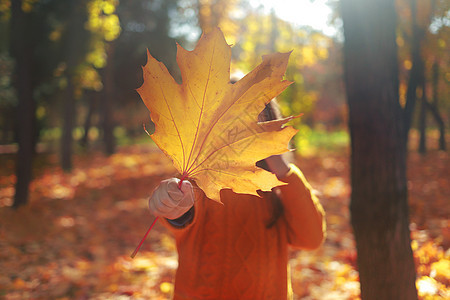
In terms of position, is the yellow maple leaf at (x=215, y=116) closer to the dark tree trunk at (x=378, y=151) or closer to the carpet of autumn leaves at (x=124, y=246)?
the dark tree trunk at (x=378, y=151)

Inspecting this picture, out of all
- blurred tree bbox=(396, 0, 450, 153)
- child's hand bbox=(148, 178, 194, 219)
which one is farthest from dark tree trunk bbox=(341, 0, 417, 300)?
blurred tree bbox=(396, 0, 450, 153)

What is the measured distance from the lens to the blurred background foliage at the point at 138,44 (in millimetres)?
5230

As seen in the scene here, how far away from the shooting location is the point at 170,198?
89cm

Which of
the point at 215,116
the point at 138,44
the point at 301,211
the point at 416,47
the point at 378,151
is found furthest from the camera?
the point at 138,44

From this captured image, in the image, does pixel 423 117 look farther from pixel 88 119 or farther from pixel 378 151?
pixel 88 119

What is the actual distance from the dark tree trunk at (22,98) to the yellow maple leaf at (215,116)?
5.98 m

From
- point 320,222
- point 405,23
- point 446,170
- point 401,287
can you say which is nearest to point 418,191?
point 446,170

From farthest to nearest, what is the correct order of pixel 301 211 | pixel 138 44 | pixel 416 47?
pixel 138 44 < pixel 416 47 < pixel 301 211

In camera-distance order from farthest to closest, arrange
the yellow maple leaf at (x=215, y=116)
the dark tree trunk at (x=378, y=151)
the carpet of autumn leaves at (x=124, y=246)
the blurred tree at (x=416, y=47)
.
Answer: the blurred tree at (x=416, y=47), the carpet of autumn leaves at (x=124, y=246), the dark tree trunk at (x=378, y=151), the yellow maple leaf at (x=215, y=116)

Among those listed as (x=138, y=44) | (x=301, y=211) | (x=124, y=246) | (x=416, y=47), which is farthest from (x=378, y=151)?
(x=138, y=44)

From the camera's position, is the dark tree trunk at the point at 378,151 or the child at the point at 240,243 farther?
the dark tree trunk at the point at 378,151

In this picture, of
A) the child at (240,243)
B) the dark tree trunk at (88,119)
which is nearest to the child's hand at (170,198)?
the child at (240,243)

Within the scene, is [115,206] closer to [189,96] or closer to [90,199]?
[90,199]

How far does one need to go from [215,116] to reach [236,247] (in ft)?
2.54
